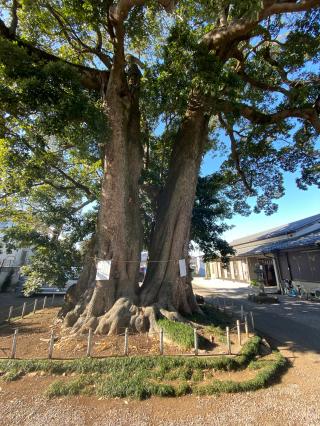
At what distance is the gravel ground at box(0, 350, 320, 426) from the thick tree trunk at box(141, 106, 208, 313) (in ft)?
11.5

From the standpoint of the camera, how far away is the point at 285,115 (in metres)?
9.16

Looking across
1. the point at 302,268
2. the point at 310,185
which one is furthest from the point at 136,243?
the point at 302,268

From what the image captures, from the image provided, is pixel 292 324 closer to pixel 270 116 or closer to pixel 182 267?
pixel 182 267

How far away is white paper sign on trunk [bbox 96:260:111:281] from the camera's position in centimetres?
725

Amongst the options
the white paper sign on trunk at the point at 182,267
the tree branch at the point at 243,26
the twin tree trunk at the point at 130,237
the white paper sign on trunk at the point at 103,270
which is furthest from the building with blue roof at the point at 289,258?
the tree branch at the point at 243,26

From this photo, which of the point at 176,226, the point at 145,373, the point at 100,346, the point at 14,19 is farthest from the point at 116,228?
the point at 14,19

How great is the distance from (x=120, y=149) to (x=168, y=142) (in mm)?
4389

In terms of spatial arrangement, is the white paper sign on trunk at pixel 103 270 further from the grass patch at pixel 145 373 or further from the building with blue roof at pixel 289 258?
the building with blue roof at pixel 289 258

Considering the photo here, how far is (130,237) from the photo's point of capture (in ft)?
26.6

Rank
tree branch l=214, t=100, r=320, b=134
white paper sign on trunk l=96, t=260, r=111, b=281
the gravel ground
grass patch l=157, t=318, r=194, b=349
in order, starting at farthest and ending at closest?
tree branch l=214, t=100, r=320, b=134
white paper sign on trunk l=96, t=260, r=111, b=281
grass patch l=157, t=318, r=194, b=349
the gravel ground

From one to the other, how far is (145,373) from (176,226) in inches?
179

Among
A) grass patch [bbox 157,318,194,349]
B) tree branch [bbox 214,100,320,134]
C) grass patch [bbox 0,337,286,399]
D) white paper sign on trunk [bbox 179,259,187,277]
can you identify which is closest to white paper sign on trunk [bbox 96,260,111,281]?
grass patch [bbox 157,318,194,349]

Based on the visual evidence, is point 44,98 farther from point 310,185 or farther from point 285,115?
point 310,185

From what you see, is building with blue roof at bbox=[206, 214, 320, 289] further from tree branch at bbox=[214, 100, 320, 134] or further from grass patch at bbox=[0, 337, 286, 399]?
grass patch at bbox=[0, 337, 286, 399]
